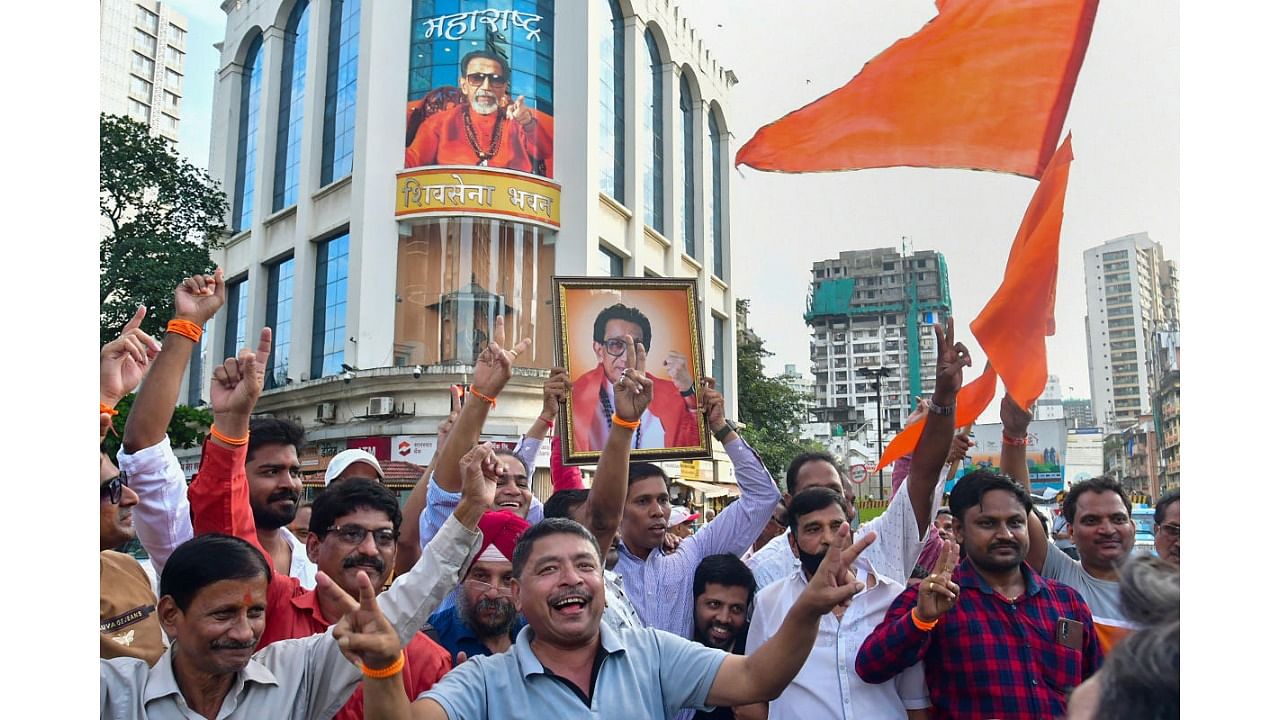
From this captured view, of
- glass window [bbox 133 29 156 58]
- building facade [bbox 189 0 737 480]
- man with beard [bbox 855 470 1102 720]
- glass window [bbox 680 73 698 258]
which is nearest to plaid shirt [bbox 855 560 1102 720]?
man with beard [bbox 855 470 1102 720]

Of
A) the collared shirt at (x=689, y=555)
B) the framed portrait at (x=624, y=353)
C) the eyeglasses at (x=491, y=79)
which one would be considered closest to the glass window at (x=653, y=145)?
the eyeglasses at (x=491, y=79)

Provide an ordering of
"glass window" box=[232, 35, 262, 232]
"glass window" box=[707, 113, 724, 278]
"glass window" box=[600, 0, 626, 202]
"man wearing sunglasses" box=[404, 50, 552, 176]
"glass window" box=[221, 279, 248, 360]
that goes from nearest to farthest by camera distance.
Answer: "glass window" box=[232, 35, 262, 232], "glass window" box=[707, 113, 724, 278], "glass window" box=[221, 279, 248, 360], "man wearing sunglasses" box=[404, 50, 552, 176], "glass window" box=[600, 0, 626, 202]

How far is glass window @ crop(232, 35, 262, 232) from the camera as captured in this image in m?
9.16

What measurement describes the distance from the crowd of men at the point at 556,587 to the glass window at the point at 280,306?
12398 millimetres

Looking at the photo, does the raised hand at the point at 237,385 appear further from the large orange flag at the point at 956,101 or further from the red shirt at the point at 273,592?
the large orange flag at the point at 956,101

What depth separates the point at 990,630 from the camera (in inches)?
103

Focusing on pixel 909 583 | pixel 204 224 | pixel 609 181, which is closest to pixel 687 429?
pixel 909 583

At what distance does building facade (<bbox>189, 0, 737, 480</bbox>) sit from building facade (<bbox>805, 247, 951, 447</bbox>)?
9.24 meters

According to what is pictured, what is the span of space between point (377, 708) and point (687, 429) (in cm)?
209

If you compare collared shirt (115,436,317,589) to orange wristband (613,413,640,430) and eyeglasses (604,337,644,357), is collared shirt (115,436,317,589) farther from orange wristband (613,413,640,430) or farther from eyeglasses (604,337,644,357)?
eyeglasses (604,337,644,357)

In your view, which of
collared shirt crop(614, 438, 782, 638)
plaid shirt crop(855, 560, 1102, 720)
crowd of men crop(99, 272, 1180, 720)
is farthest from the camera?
collared shirt crop(614, 438, 782, 638)

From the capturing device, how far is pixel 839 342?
13.3ft

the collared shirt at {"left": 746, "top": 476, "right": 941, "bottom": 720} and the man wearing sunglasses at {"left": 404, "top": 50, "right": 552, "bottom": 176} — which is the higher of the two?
the man wearing sunglasses at {"left": 404, "top": 50, "right": 552, "bottom": 176}

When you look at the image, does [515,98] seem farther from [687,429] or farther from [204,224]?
[687,429]
